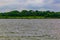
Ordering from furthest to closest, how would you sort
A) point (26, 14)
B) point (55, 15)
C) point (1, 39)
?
point (26, 14)
point (55, 15)
point (1, 39)

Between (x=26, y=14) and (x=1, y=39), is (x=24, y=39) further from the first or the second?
(x=26, y=14)

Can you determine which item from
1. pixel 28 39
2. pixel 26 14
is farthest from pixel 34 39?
pixel 26 14

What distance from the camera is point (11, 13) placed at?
125625 millimetres

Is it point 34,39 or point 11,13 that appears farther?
point 11,13

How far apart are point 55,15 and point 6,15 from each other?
85.9 ft

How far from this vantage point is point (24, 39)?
32.8m

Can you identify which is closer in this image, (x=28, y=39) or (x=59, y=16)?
(x=28, y=39)

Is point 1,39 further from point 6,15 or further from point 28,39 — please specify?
point 6,15

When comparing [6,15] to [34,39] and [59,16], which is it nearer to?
[59,16]

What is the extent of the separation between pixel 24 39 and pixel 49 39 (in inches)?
125

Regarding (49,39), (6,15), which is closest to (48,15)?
(6,15)

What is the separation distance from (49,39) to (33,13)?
302 feet

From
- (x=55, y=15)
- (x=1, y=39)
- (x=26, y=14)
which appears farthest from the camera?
(x=26, y=14)


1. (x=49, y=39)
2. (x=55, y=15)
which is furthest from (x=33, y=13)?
(x=49, y=39)
